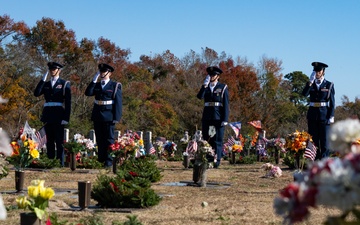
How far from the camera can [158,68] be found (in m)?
48.7

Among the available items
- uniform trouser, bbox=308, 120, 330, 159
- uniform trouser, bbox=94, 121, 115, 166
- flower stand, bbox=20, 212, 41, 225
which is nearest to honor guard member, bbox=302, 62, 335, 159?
uniform trouser, bbox=308, 120, 330, 159

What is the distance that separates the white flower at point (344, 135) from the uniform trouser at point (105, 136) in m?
12.3

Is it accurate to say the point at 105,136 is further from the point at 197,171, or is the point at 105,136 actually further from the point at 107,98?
the point at 197,171

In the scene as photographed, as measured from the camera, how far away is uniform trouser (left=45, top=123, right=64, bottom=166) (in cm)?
1519

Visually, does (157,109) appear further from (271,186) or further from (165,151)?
(271,186)

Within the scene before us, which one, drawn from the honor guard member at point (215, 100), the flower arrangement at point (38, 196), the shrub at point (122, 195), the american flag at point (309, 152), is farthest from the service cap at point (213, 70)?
the flower arrangement at point (38, 196)

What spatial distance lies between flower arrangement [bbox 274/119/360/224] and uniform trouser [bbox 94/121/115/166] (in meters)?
12.3

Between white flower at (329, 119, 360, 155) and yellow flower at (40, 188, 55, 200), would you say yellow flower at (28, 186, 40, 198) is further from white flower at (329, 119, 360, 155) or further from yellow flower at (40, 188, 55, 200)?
white flower at (329, 119, 360, 155)

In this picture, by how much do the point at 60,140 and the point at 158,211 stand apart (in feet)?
26.0

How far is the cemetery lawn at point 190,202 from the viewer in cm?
702

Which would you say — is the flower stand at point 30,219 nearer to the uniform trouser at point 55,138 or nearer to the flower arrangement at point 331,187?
the flower arrangement at point 331,187

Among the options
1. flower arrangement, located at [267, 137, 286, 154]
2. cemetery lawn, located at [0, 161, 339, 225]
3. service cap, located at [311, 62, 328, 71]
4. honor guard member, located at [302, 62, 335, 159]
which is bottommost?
cemetery lawn, located at [0, 161, 339, 225]

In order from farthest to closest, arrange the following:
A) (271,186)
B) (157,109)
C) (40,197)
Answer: (157,109)
(271,186)
(40,197)

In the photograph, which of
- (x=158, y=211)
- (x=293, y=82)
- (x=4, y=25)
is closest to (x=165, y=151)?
(x=4, y=25)
